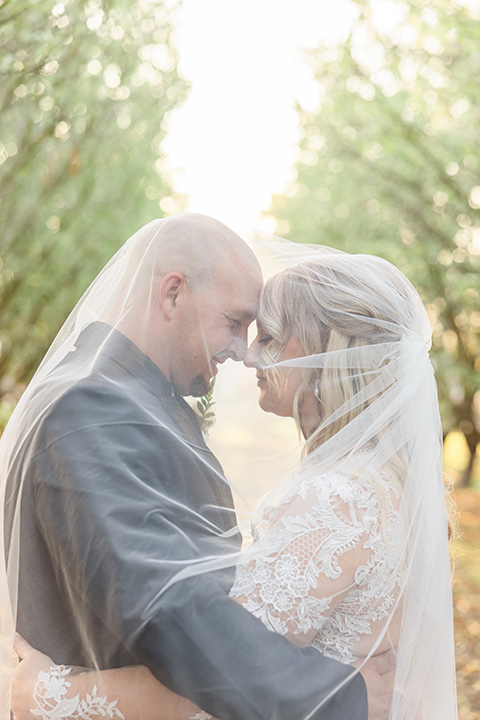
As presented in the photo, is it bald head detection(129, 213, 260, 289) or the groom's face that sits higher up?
bald head detection(129, 213, 260, 289)

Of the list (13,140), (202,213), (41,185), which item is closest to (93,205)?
(41,185)

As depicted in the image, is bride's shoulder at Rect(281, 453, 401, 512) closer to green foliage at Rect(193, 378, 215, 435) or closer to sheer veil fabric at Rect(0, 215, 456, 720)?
sheer veil fabric at Rect(0, 215, 456, 720)

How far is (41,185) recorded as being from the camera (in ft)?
31.9

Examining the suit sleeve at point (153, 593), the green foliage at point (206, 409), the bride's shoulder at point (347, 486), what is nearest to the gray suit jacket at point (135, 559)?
the suit sleeve at point (153, 593)

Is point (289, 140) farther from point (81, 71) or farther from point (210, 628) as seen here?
point (210, 628)

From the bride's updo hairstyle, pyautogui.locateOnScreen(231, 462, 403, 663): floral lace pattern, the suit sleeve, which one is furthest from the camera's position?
the bride's updo hairstyle

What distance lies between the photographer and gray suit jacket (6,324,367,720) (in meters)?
1.94

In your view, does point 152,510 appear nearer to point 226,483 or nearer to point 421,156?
point 226,483

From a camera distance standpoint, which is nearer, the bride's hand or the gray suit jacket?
the gray suit jacket

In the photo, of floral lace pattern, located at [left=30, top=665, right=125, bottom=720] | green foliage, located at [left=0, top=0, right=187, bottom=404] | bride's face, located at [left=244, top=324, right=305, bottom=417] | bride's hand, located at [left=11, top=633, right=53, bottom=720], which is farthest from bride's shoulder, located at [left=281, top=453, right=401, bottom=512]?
green foliage, located at [left=0, top=0, right=187, bottom=404]

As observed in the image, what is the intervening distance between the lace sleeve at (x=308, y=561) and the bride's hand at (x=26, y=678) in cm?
62

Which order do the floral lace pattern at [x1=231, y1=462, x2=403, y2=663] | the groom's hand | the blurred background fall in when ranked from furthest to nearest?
the blurred background < the groom's hand < the floral lace pattern at [x1=231, y1=462, x2=403, y2=663]

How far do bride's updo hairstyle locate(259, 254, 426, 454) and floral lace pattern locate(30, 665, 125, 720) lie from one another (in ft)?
3.23

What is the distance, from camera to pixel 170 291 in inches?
96.6
